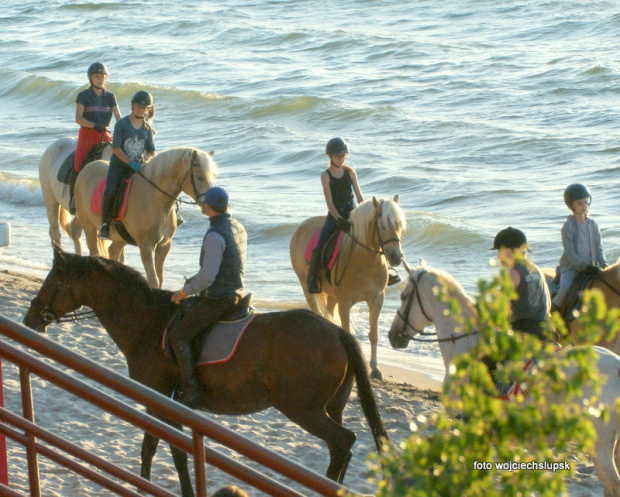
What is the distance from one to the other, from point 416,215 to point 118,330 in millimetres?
13311

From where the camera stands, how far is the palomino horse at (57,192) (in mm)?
12742

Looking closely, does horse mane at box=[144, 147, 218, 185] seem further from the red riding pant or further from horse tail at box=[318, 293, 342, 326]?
horse tail at box=[318, 293, 342, 326]

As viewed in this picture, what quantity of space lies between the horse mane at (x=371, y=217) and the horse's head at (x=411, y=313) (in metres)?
1.73

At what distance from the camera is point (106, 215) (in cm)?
1093

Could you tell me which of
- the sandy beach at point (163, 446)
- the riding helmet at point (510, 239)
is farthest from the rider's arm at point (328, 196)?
the riding helmet at point (510, 239)

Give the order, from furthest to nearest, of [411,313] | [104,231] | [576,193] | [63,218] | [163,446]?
[63,218]
[104,231]
[576,193]
[163,446]
[411,313]

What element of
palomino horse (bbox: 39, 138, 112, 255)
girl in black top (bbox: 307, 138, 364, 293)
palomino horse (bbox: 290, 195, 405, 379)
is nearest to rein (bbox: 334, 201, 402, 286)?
palomino horse (bbox: 290, 195, 405, 379)

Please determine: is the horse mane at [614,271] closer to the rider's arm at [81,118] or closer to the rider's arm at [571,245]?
the rider's arm at [571,245]

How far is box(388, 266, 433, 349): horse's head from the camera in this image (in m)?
7.09

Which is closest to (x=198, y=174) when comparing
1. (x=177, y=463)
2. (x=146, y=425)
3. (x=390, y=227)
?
(x=390, y=227)

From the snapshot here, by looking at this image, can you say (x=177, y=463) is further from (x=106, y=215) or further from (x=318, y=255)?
(x=106, y=215)

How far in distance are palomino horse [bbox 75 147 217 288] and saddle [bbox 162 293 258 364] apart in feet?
12.8

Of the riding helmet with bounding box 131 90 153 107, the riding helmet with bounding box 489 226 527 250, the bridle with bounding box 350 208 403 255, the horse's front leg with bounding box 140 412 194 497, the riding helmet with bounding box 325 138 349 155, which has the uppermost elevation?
the riding helmet with bounding box 131 90 153 107

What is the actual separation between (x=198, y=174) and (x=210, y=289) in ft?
13.3
